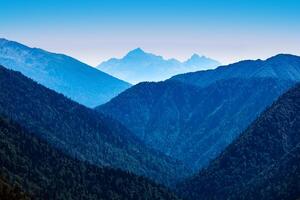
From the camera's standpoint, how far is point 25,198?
189 metres

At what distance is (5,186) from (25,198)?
8.62 metres

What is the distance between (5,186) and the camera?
625 feet
